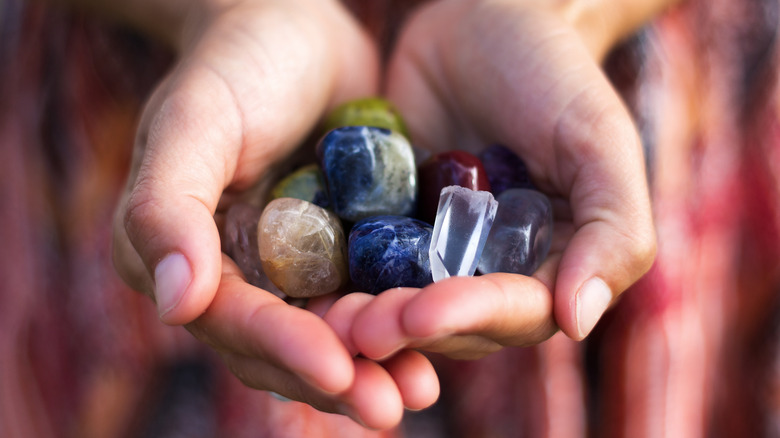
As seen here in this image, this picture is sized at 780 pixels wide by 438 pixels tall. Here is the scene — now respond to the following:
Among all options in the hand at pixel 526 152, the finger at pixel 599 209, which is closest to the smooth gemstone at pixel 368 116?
the hand at pixel 526 152

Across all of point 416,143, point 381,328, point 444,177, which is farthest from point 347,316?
point 416,143

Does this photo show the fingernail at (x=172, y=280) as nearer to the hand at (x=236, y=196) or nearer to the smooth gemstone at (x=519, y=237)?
the hand at (x=236, y=196)

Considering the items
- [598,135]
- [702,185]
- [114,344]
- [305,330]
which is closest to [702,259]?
[702,185]

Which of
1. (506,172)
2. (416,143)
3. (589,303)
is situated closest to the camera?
(589,303)

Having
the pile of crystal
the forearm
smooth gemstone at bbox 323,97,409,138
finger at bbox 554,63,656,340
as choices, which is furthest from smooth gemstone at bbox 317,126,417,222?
the forearm

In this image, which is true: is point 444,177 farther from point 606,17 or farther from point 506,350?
point 606,17

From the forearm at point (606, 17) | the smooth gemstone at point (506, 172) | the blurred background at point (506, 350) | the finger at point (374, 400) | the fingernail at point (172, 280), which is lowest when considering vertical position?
the blurred background at point (506, 350)

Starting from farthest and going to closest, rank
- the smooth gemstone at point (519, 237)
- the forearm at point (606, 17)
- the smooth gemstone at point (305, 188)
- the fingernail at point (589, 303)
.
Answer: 1. the forearm at point (606, 17)
2. the smooth gemstone at point (305, 188)
3. the smooth gemstone at point (519, 237)
4. the fingernail at point (589, 303)
